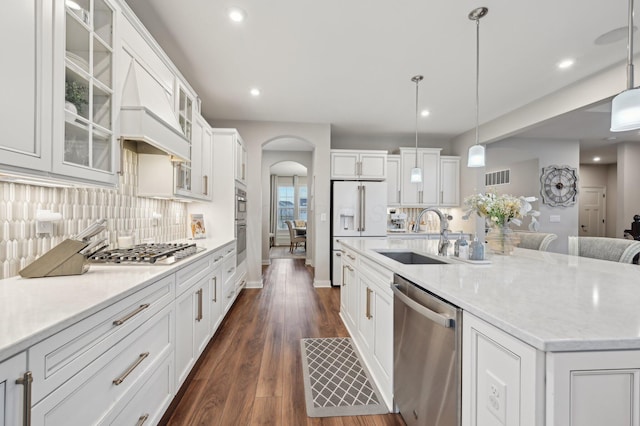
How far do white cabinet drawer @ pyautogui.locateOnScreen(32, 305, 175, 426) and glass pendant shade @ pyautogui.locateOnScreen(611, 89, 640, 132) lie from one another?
8.50 ft

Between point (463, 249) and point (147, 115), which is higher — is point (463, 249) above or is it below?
below

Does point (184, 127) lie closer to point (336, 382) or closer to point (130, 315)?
point (130, 315)

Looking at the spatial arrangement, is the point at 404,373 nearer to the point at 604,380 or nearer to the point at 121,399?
the point at 604,380

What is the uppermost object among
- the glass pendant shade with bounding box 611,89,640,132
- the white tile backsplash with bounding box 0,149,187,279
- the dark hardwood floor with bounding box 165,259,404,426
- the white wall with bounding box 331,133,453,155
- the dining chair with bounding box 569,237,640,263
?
the white wall with bounding box 331,133,453,155

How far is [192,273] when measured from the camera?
201 centimetres

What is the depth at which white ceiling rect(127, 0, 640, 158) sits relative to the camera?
2129 millimetres

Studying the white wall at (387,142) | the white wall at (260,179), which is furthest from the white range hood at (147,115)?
the white wall at (387,142)

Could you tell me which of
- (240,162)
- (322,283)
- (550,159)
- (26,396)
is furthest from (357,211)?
(550,159)

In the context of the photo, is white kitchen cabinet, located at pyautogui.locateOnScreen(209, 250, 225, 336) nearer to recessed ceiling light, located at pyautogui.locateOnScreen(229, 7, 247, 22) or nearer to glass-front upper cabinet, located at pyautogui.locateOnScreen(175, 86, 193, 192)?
glass-front upper cabinet, located at pyautogui.locateOnScreen(175, 86, 193, 192)

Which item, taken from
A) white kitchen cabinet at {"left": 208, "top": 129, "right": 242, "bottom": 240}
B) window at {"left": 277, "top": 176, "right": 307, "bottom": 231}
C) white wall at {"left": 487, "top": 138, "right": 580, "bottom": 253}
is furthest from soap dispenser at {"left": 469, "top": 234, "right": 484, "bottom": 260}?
window at {"left": 277, "top": 176, "right": 307, "bottom": 231}

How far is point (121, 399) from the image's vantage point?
1.13 meters

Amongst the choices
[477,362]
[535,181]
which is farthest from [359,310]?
[535,181]

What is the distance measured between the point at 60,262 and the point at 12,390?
844mm

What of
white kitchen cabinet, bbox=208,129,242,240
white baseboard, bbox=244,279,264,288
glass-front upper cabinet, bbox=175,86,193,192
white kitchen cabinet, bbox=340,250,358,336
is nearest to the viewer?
glass-front upper cabinet, bbox=175,86,193,192
